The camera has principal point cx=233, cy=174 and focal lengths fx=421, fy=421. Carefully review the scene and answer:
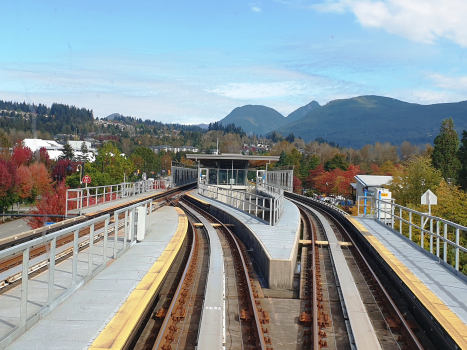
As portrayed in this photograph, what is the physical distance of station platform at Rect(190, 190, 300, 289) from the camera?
1002 cm

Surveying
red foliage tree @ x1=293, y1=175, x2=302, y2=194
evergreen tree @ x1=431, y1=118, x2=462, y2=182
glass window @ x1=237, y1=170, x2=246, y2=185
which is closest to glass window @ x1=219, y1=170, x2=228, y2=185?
glass window @ x1=237, y1=170, x2=246, y2=185

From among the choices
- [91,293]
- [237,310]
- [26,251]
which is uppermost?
[26,251]

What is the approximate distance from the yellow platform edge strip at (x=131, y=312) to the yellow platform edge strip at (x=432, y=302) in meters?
4.31

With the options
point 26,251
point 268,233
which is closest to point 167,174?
point 268,233

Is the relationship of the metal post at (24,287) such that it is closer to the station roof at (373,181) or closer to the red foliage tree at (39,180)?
the station roof at (373,181)

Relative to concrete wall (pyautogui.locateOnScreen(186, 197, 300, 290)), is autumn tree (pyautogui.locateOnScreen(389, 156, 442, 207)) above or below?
above

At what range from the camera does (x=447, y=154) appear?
2259 inches

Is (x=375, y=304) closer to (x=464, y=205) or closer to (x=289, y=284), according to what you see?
(x=289, y=284)

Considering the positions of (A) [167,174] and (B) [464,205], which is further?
(A) [167,174]

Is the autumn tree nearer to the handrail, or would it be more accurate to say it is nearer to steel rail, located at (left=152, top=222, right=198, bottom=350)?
the handrail

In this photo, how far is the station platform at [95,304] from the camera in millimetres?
5086

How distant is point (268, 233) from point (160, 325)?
24.1ft

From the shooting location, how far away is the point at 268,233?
14094mm

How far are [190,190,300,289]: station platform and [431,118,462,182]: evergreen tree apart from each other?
4428cm
